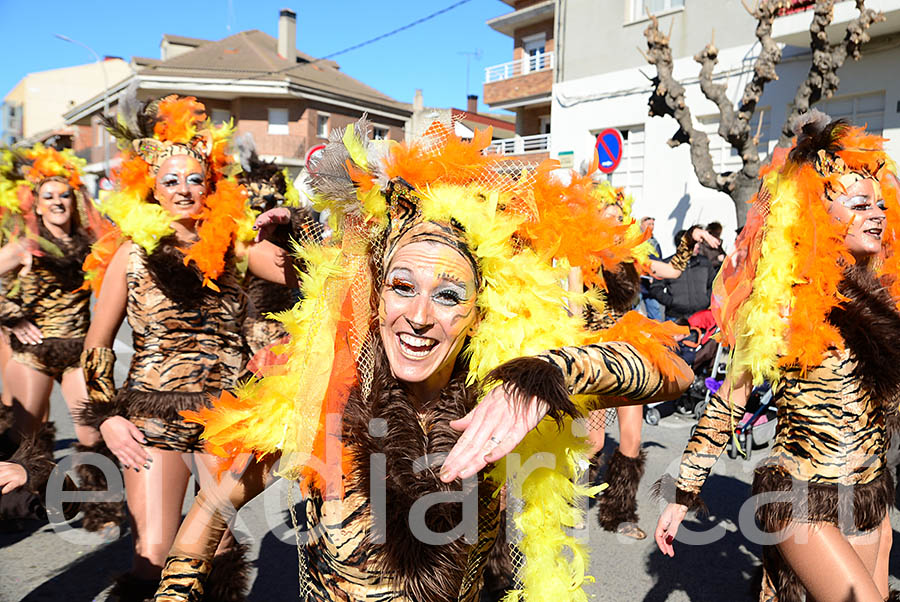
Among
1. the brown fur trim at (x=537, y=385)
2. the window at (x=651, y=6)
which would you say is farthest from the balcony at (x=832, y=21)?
the brown fur trim at (x=537, y=385)

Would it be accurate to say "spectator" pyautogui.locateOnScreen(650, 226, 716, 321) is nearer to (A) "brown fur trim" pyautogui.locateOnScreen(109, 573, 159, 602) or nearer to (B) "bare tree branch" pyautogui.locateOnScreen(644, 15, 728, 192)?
(B) "bare tree branch" pyautogui.locateOnScreen(644, 15, 728, 192)

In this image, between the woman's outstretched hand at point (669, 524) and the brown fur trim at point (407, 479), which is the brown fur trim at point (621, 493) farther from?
the brown fur trim at point (407, 479)

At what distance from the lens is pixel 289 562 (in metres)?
3.83

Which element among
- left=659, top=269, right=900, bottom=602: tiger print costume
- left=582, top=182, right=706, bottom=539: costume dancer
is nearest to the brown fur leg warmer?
left=582, top=182, right=706, bottom=539: costume dancer

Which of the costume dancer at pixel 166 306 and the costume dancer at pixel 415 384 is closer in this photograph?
the costume dancer at pixel 415 384

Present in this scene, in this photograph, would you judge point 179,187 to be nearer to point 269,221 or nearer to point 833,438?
point 269,221

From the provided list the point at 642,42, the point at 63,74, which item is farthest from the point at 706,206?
the point at 63,74

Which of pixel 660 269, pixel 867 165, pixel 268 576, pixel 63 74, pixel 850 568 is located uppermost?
pixel 63 74

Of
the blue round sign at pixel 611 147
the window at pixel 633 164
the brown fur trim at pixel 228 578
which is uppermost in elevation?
the window at pixel 633 164

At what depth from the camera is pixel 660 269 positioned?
5730mm

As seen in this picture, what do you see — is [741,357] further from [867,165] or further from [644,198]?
[644,198]

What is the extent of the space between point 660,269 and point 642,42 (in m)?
10.4

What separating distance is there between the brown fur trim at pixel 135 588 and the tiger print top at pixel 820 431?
2015 millimetres

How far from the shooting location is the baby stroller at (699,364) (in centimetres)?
Answer: 657
